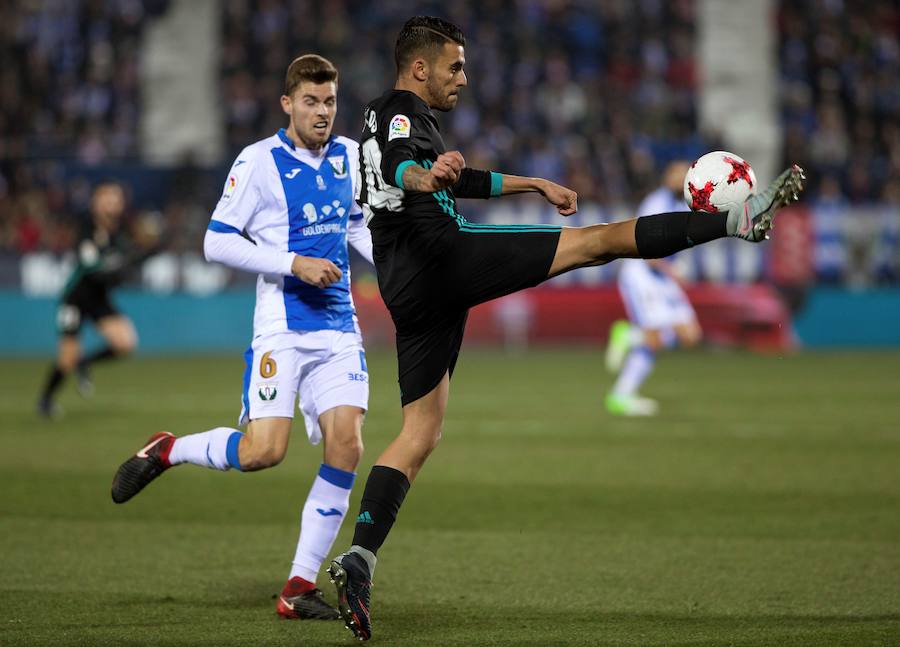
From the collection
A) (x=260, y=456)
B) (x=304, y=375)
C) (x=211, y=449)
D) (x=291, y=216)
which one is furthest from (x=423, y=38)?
(x=211, y=449)

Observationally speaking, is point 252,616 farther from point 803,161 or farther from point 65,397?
point 803,161

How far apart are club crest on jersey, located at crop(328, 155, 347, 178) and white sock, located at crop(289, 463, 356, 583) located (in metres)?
1.30

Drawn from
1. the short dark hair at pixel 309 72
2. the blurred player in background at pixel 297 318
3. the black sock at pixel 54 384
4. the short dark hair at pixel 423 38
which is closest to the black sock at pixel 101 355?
the black sock at pixel 54 384

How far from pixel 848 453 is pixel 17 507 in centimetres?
625

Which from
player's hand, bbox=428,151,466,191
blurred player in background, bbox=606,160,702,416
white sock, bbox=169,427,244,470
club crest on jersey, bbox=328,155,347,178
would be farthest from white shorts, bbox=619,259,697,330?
player's hand, bbox=428,151,466,191

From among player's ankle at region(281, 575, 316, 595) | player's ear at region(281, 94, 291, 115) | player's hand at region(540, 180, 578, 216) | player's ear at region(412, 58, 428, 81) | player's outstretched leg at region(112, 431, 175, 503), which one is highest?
player's ear at region(412, 58, 428, 81)

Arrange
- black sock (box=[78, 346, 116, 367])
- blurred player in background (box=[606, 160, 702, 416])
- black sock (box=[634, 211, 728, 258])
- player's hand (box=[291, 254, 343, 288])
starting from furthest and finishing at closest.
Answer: black sock (box=[78, 346, 116, 367])
blurred player in background (box=[606, 160, 702, 416])
player's hand (box=[291, 254, 343, 288])
black sock (box=[634, 211, 728, 258])

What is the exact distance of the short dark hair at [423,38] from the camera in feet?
17.2

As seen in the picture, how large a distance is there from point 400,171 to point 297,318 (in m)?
1.36

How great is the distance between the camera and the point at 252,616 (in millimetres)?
5625

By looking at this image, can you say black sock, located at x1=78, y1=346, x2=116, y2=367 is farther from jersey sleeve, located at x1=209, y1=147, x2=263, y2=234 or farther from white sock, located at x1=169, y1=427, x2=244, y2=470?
jersey sleeve, located at x1=209, y1=147, x2=263, y2=234

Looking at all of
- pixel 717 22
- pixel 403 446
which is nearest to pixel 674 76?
pixel 717 22

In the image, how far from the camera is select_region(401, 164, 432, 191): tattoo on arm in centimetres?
474

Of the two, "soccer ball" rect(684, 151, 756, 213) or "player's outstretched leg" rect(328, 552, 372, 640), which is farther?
"soccer ball" rect(684, 151, 756, 213)
